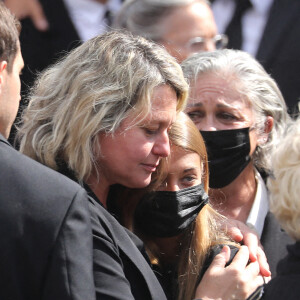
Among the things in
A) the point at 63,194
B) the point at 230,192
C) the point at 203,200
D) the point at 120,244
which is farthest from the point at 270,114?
the point at 63,194

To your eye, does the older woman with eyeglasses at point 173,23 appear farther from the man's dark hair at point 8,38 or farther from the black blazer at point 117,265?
the black blazer at point 117,265

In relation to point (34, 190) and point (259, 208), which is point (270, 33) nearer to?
point (259, 208)

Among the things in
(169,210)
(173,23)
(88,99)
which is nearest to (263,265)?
(169,210)

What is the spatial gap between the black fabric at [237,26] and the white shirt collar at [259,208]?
1592 millimetres

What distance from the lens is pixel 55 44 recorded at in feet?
14.6

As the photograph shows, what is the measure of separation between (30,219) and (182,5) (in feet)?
8.85

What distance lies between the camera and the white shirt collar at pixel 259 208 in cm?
338

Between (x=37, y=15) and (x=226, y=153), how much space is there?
1.76 metres

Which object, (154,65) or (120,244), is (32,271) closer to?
(120,244)

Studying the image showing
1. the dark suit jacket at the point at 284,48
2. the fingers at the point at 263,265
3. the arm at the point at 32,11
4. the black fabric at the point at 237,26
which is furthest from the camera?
the black fabric at the point at 237,26

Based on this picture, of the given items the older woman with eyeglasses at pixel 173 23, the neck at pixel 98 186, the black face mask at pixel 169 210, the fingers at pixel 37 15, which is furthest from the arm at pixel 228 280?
the fingers at pixel 37 15

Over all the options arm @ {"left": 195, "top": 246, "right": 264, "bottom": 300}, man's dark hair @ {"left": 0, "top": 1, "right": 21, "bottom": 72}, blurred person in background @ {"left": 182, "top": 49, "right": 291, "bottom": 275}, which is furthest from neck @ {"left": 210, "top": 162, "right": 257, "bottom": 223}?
man's dark hair @ {"left": 0, "top": 1, "right": 21, "bottom": 72}

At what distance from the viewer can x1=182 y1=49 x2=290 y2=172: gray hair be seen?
3557 millimetres

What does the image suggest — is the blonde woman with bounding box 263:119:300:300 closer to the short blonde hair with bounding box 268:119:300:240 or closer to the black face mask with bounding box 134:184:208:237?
the short blonde hair with bounding box 268:119:300:240
